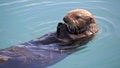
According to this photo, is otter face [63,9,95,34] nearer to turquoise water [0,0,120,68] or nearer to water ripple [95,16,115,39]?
turquoise water [0,0,120,68]

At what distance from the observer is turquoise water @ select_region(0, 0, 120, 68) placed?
6.21 metres

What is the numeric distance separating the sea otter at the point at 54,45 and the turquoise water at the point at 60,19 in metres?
0.23

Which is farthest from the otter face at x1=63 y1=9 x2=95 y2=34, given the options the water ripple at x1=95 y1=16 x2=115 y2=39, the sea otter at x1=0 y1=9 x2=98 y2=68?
the water ripple at x1=95 y1=16 x2=115 y2=39

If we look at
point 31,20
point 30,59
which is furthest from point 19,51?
point 31,20

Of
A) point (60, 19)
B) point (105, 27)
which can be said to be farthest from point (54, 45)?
point (60, 19)

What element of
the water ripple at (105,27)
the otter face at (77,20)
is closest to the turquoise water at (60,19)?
the water ripple at (105,27)

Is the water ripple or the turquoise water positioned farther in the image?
the water ripple

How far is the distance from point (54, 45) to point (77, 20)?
33.7 inches

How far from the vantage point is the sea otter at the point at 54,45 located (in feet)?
17.9

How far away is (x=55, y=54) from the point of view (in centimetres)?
588

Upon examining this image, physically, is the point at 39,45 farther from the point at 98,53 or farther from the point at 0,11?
the point at 0,11

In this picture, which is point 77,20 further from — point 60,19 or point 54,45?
point 60,19

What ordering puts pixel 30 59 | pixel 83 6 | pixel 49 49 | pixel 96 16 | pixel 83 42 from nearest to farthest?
pixel 30 59, pixel 49 49, pixel 83 42, pixel 96 16, pixel 83 6

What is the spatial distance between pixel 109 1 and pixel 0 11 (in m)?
3.14
